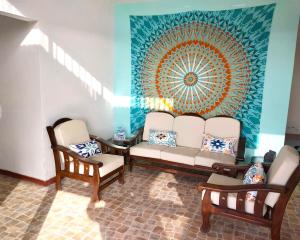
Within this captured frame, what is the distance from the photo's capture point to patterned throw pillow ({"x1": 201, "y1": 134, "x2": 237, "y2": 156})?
3373 millimetres

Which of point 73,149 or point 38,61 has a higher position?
point 38,61

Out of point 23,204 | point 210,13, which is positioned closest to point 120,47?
point 210,13

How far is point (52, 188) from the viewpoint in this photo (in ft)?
10.2

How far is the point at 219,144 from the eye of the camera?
3.41 metres

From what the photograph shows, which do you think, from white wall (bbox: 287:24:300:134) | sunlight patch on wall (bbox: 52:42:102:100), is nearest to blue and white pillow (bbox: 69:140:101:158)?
sunlight patch on wall (bbox: 52:42:102:100)

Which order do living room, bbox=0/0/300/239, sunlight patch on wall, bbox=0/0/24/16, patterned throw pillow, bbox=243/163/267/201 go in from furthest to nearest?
sunlight patch on wall, bbox=0/0/24/16 < living room, bbox=0/0/300/239 < patterned throw pillow, bbox=243/163/267/201

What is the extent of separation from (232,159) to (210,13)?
2233mm

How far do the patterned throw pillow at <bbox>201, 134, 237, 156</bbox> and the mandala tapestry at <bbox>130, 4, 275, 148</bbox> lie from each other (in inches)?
18.7

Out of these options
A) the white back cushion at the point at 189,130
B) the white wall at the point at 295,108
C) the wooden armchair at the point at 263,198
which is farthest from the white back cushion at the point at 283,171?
the white wall at the point at 295,108

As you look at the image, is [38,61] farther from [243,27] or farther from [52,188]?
[243,27]

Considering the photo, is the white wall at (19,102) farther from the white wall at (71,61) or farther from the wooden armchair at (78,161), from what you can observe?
the wooden armchair at (78,161)

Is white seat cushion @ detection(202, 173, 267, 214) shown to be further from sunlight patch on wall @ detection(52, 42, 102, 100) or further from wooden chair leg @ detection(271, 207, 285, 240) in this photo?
sunlight patch on wall @ detection(52, 42, 102, 100)

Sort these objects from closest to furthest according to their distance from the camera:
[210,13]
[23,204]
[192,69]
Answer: [23,204] → [210,13] → [192,69]

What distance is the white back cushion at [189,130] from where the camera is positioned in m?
3.66
